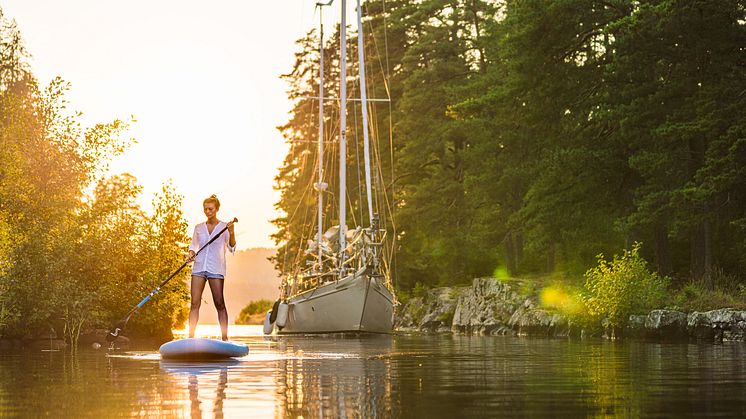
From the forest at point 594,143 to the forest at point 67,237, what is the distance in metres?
14.9

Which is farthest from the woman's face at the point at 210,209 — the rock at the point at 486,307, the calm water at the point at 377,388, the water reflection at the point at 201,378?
the rock at the point at 486,307

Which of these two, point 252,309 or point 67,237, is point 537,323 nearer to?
point 67,237

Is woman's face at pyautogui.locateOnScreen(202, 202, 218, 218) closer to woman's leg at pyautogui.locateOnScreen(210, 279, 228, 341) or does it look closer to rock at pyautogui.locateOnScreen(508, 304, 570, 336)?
woman's leg at pyautogui.locateOnScreen(210, 279, 228, 341)

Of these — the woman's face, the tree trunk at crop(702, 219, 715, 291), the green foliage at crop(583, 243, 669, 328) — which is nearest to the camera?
the woman's face

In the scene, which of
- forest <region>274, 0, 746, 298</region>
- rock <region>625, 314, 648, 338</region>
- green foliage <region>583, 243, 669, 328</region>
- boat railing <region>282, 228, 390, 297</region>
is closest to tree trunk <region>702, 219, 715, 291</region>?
forest <region>274, 0, 746, 298</region>

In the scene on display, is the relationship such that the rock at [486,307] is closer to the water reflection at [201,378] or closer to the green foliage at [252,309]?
the water reflection at [201,378]

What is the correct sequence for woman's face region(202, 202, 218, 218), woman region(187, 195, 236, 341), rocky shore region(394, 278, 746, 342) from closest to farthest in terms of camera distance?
woman region(187, 195, 236, 341) → woman's face region(202, 202, 218, 218) → rocky shore region(394, 278, 746, 342)

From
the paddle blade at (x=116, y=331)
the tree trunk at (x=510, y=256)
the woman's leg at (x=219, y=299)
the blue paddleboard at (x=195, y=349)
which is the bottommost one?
the blue paddleboard at (x=195, y=349)

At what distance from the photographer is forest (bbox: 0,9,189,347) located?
24.3 meters

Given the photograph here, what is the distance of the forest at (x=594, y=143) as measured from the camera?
35406mm

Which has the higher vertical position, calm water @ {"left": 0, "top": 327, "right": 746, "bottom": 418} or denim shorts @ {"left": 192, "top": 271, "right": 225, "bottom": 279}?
denim shorts @ {"left": 192, "top": 271, "right": 225, "bottom": 279}

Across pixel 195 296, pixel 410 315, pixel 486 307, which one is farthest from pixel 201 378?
pixel 410 315

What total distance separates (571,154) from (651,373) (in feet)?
88.0

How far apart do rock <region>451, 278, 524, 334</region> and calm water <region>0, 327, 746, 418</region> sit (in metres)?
29.2
